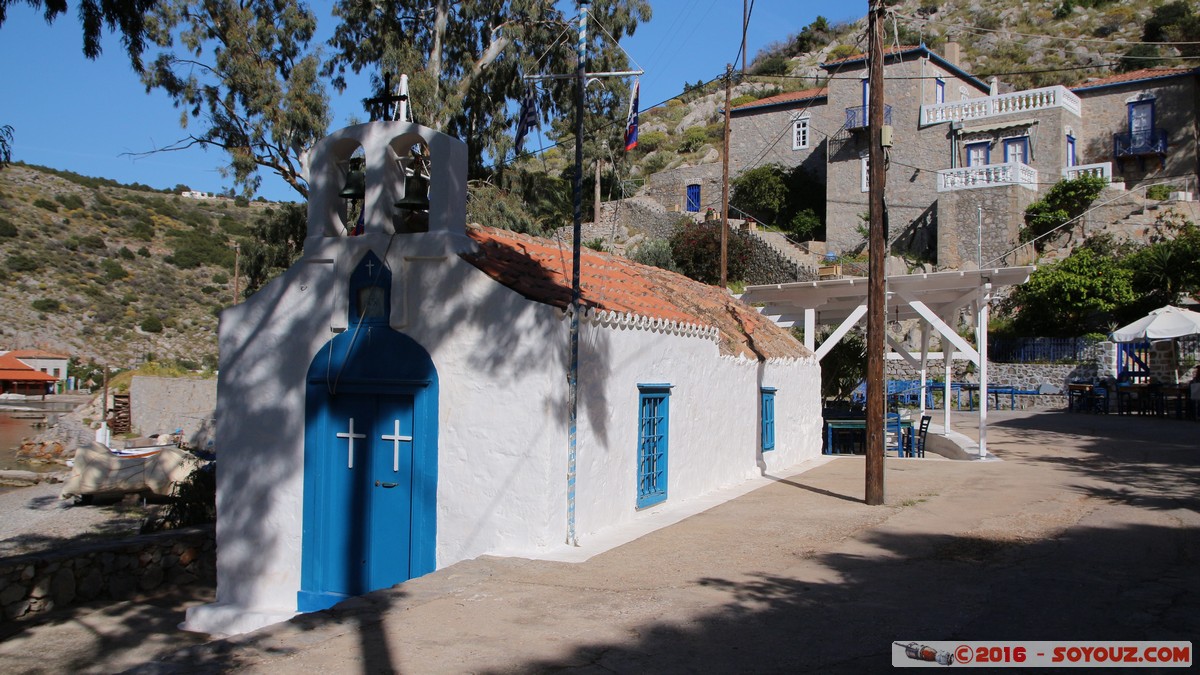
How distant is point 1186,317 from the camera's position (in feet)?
79.2

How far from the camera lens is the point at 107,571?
10.7 meters

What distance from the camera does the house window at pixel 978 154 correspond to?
129 feet

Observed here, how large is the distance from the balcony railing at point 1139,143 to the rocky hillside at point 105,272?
51960mm

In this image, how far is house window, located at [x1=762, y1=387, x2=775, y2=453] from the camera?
14.8 metres

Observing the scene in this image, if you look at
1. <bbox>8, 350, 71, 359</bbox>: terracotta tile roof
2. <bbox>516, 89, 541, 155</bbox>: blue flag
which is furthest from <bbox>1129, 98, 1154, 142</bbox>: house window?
<bbox>8, 350, 71, 359</bbox>: terracotta tile roof

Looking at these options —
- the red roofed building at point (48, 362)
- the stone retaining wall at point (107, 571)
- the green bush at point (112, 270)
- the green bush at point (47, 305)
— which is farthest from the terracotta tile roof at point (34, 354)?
the stone retaining wall at point (107, 571)

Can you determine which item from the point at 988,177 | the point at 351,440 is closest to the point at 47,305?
the point at 988,177

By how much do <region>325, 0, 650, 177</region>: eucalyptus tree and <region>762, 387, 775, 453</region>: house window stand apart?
40.1ft

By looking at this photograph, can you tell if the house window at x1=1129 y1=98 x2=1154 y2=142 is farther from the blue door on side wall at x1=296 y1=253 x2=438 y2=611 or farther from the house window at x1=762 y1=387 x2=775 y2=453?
the blue door on side wall at x1=296 y1=253 x2=438 y2=611

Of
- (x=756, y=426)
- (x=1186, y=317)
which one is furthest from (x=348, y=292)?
(x=1186, y=317)

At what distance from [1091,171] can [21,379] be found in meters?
60.9

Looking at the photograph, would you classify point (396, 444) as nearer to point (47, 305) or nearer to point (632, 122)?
point (632, 122)

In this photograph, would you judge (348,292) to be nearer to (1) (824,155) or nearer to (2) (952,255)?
(2) (952,255)

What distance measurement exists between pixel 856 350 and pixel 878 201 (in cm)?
1279
